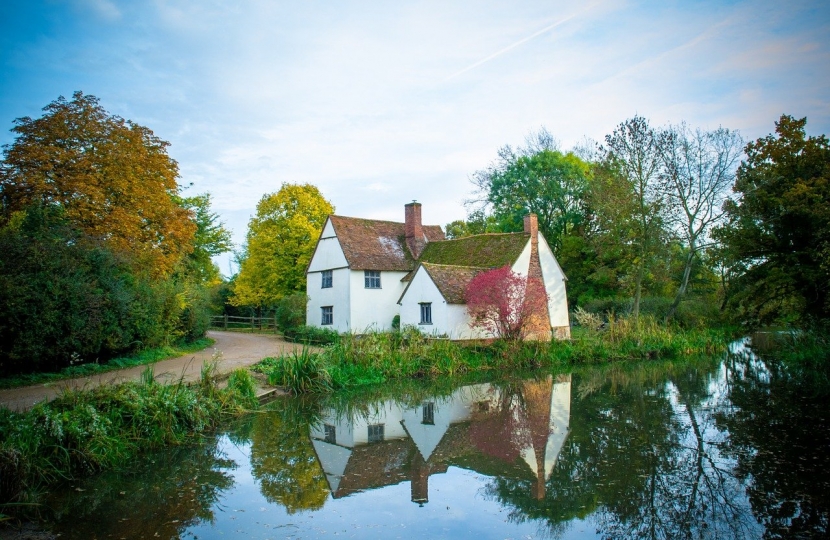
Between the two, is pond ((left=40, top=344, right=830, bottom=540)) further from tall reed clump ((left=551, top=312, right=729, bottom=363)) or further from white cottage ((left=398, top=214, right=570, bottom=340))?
white cottage ((left=398, top=214, right=570, bottom=340))

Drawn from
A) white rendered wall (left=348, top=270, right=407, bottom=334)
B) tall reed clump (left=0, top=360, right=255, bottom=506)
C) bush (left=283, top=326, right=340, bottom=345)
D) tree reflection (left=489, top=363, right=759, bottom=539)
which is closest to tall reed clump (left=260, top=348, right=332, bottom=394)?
tall reed clump (left=0, top=360, right=255, bottom=506)

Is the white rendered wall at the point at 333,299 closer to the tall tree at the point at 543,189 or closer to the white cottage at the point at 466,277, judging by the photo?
the white cottage at the point at 466,277

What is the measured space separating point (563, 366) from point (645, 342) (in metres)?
5.13

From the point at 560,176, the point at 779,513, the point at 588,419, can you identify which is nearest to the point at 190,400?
the point at 588,419

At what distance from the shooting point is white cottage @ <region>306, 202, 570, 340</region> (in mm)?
26016

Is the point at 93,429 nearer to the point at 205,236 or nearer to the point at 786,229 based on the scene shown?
the point at 786,229

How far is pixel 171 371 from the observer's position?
53.4 ft

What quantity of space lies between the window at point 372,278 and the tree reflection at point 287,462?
17.4 metres

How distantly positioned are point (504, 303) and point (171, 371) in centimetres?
1246

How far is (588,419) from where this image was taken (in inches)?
478

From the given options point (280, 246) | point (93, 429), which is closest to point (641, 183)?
point (280, 246)

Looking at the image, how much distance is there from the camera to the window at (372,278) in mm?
30594

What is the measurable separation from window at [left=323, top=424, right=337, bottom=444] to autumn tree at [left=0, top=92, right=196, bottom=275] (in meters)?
11.5

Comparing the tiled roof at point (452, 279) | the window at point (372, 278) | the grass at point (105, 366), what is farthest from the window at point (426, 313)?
the grass at point (105, 366)
